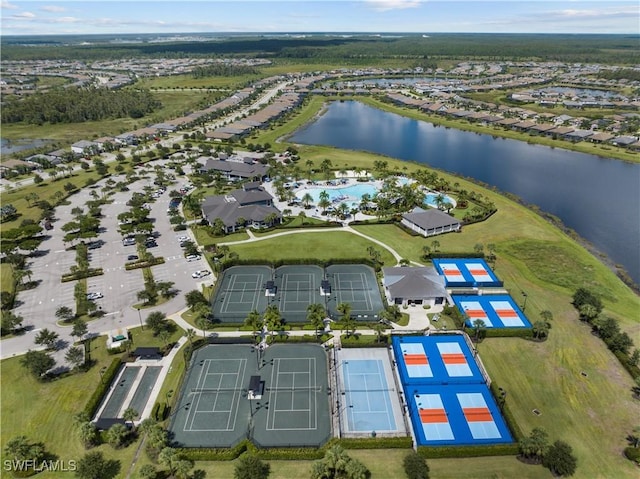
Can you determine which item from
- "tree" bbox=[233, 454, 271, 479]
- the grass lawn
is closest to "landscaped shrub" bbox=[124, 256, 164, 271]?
the grass lawn

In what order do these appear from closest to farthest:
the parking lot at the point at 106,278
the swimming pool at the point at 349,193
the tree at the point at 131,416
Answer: the tree at the point at 131,416 → the parking lot at the point at 106,278 → the swimming pool at the point at 349,193

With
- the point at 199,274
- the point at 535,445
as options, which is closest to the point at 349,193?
the point at 199,274

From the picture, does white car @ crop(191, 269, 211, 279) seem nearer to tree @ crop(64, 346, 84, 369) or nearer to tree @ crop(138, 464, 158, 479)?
tree @ crop(64, 346, 84, 369)

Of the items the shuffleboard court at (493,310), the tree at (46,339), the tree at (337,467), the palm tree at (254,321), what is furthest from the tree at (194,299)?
the shuffleboard court at (493,310)

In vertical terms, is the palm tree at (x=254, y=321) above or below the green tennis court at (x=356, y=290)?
above

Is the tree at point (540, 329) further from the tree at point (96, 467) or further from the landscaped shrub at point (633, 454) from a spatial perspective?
the tree at point (96, 467)

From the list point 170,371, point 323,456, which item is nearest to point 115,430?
point 170,371

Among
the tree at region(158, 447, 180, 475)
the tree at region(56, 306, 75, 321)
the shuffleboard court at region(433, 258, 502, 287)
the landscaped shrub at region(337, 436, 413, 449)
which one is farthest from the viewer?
the shuffleboard court at region(433, 258, 502, 287)
